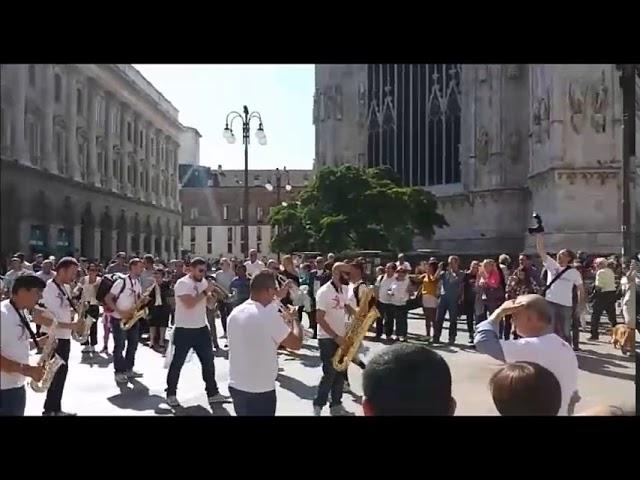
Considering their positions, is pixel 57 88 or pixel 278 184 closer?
pixel 57 88

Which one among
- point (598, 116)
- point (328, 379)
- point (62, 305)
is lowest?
point (328, 379)

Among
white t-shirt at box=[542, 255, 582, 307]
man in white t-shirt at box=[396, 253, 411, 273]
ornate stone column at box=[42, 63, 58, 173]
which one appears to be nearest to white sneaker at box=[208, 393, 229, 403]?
ornate stone column at box=[42, 63, 58, 173]

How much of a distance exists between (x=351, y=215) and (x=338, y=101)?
7.40 metres

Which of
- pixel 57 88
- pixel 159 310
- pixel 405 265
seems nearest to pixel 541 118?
pixel 405 265

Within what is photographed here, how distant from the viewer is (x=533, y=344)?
13.6 ft

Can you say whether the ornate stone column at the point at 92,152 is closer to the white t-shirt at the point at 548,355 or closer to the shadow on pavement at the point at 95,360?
the shadow on pavement at the point at 95,360

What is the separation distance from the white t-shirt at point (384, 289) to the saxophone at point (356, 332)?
14.7 inches

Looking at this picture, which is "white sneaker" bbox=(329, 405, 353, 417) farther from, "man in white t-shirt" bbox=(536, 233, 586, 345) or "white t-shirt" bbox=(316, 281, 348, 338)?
"man in white t-shirt" bbox=(536, 233, 586, 345)

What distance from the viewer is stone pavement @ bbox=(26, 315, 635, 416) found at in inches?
211

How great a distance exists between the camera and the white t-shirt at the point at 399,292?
→ 789 centimetres

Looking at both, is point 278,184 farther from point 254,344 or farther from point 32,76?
point 32,76

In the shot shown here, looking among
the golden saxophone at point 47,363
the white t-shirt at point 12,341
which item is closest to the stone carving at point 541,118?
the golden saxophone at point 47,363

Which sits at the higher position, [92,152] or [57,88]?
[57,88]
